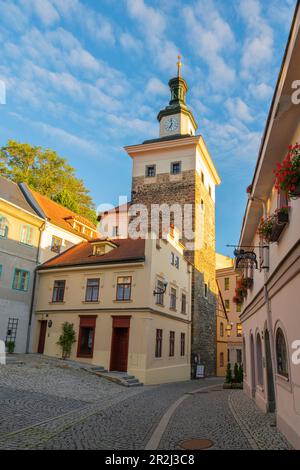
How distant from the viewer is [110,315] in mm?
22000

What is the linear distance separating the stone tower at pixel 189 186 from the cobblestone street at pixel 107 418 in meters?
16.4

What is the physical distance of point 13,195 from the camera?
27.2 meters

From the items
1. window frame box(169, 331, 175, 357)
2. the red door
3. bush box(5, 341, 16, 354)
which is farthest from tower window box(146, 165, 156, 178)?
bush box(5, 341, 16, 354)

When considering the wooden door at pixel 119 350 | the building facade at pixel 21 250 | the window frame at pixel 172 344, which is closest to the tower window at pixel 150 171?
the building facade at pixel 21 250

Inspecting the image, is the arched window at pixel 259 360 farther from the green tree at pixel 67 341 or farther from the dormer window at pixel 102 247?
the dormer window at pixel 102 247

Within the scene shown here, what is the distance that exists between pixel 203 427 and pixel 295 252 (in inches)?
213

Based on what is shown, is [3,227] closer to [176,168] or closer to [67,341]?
[67,341]

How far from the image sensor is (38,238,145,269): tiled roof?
2269 centimetres

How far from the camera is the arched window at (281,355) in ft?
27.7

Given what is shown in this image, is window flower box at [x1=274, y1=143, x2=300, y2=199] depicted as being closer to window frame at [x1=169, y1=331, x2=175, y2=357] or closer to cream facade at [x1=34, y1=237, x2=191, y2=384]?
cream facade at [x1=34, y1=237, x2=191, y2=384]

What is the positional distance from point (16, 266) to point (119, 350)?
871cm
